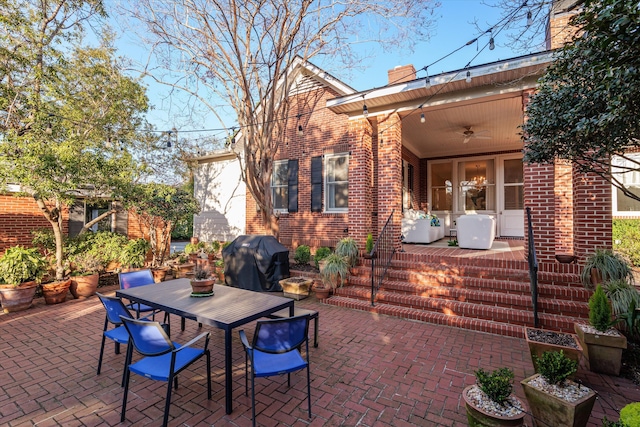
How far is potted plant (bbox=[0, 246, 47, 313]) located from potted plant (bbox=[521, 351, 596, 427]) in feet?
25.2

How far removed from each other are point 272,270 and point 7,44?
709 cm

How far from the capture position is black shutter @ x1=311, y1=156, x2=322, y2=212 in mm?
8844

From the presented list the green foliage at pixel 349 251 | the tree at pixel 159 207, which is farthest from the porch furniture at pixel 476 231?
the tree at pixel 159 207

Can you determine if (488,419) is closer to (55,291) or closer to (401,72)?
(55,291)

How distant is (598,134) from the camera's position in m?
2.73

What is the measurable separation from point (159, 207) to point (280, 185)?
140 inches

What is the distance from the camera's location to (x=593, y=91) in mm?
2406

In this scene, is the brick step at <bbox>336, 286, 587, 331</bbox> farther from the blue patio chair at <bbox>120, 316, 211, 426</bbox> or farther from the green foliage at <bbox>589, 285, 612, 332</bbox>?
the blue patio chair at <bbox>120, 316, 211, 426</bbox>

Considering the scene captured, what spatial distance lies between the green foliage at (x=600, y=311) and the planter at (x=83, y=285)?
27.7 ft

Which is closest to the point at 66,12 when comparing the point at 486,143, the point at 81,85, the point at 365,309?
the point at 81,85

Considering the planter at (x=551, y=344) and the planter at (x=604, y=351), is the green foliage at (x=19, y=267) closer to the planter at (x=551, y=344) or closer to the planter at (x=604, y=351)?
the planter at (x=551, y=344)

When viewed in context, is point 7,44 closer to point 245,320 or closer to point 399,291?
point 245,320

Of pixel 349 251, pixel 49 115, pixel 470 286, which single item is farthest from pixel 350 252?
pixel 49 115

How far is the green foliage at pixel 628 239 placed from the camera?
703 centimetres
